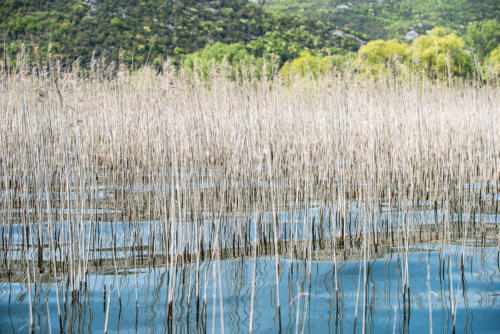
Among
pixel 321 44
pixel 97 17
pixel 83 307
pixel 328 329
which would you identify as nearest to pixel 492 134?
pixel 328 329

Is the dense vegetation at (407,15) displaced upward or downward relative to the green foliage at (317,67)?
upward

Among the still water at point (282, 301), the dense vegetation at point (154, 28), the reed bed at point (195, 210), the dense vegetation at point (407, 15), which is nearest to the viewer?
the still water at point (282, 301)

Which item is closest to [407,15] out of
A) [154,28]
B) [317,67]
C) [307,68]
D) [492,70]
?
[154,28]

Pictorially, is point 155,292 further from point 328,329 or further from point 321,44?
point 321,44

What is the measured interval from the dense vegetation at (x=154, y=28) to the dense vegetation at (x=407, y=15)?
2230 centimetres

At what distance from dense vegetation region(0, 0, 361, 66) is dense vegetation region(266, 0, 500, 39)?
22298 millimetres

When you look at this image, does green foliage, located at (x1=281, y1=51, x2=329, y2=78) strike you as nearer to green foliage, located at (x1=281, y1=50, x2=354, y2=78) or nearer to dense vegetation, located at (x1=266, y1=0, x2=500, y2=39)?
green foliage, located at (x1=281, y1=50, x2=354, y2=78)

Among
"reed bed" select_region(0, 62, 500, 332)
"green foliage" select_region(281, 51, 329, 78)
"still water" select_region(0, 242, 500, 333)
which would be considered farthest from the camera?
"green foliage" select_region(281, 51, 329, 78)

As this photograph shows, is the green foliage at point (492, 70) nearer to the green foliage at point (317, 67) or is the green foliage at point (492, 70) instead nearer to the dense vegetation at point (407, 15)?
the green foliage at point (317, 67)

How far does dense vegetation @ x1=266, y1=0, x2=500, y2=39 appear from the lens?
224 ft

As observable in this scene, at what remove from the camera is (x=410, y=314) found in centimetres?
211

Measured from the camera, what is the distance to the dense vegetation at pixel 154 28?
1069 inches

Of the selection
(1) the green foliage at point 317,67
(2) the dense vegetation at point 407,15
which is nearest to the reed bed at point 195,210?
(1) the green foliage at point 317,67

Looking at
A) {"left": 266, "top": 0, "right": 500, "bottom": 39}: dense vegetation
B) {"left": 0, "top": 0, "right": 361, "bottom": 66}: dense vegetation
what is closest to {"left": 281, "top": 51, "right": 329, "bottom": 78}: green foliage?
{"left": 0, "top": 0, "right": 361, "bottom": 66}: dense vegetation
